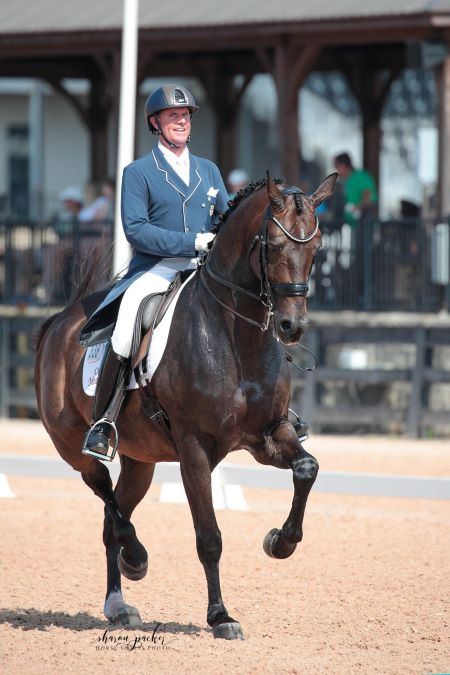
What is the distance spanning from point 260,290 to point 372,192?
11.5 metres

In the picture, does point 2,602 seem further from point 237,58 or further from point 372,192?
point 237,58

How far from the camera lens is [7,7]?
22.0 metres

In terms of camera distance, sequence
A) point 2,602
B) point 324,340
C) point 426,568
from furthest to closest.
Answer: point 324,340
point 426,568
point 2,602

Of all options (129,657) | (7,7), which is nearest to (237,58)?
(7,7)

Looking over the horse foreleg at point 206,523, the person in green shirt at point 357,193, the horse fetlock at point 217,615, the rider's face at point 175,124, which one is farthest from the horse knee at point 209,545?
the person in green shirt at point 357,193

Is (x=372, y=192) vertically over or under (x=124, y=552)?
over

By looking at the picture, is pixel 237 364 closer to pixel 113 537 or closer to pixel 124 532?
pixel 124 532

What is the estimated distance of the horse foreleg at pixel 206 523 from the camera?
656cm

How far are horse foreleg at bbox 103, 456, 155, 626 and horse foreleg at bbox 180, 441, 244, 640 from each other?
0.64 metres

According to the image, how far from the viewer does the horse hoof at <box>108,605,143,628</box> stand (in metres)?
7.02

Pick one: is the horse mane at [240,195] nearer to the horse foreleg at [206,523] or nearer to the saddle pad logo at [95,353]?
the saddle pad logo at [95,353]

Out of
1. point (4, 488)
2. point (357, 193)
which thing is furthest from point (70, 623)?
point (357, 193)

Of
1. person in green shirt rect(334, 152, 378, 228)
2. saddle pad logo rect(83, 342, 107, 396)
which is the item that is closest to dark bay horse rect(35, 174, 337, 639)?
saddle pad logo rect(83, 342, 107, 396)

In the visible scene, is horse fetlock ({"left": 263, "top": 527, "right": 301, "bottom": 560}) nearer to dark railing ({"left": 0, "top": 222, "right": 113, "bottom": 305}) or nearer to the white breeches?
the white breeches
